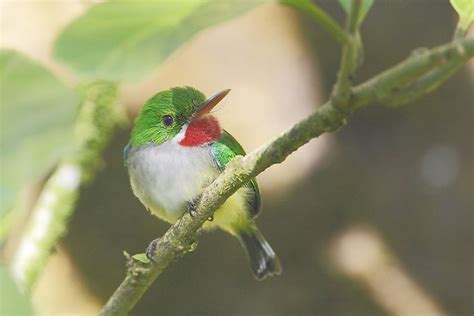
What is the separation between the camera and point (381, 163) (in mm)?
2379

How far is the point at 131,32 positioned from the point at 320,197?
7.05 feet

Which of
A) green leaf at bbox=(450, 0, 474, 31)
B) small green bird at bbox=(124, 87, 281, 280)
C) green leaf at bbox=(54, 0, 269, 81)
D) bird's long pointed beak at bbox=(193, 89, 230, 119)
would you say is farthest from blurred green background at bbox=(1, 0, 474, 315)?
green leaf at bbox=(54, 0, 269, 81)

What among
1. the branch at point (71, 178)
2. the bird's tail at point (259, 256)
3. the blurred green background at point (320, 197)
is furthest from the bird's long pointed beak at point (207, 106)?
the blurred green background at point (320, 197)

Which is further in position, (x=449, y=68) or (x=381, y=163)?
(x=381, y=163)

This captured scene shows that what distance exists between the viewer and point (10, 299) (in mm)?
209

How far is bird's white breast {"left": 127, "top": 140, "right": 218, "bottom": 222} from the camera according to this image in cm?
118

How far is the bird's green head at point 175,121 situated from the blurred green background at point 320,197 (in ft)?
3.24

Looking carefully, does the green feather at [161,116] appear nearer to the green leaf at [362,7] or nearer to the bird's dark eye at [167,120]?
the bird's dark eye at [167,120]

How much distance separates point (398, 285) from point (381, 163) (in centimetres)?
40

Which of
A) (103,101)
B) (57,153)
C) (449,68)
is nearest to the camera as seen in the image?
(57,153)

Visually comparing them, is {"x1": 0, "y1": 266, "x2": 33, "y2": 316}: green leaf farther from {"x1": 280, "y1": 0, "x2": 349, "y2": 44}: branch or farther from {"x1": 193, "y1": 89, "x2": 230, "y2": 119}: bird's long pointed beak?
{"x1": 193, "y1": 89, "x2": 230, "y2": 119}: bird's long pointed beak

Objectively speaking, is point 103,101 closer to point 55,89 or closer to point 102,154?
point 102,154

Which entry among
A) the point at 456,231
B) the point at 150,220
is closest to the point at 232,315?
the point at 150,220

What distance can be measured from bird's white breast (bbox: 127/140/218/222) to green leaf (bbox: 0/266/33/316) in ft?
3.08
